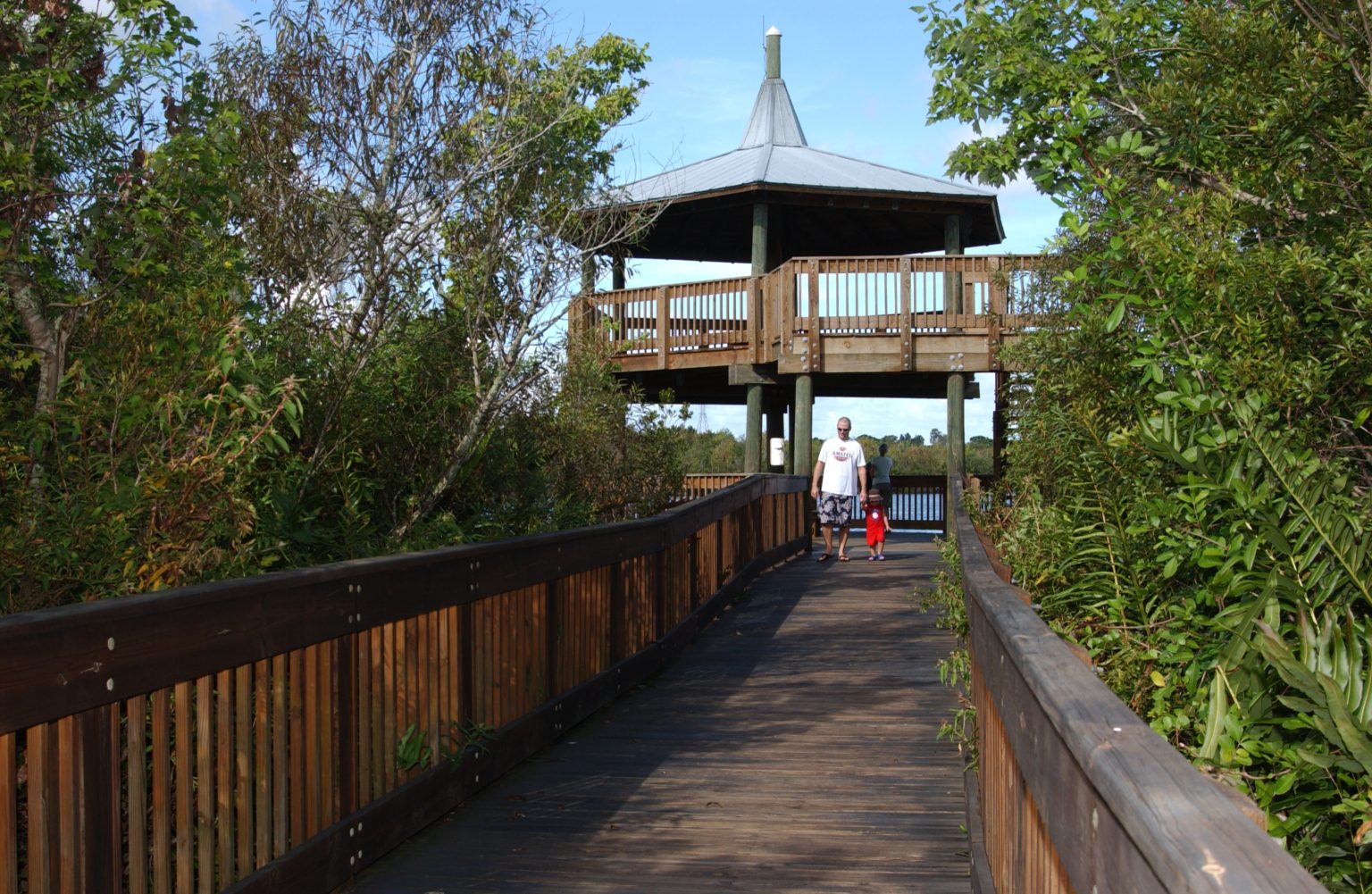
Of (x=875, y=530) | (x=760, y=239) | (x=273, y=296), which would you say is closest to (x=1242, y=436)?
(x=273, y=296)

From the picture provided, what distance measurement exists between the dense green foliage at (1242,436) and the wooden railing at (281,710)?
2.58 metres

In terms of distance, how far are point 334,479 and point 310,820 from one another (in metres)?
3.37

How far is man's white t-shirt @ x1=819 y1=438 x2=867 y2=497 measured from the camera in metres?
16.4

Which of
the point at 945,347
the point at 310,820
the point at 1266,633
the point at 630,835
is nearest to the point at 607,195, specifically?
the point at 630,835

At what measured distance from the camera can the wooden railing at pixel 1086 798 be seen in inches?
55.4

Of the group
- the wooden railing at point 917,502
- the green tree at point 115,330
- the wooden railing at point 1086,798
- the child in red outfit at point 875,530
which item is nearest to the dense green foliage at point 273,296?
the green tree at point 115,330

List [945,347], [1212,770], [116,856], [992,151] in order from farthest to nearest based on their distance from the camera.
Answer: [945,347]
[992,151]
[1212,770]
[116,856]

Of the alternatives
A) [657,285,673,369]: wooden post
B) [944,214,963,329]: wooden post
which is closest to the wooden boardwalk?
[944,214,963,329]: wooden post

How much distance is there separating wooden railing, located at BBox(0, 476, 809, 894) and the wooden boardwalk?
279 millimetres

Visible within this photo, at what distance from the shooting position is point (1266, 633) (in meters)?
3.48

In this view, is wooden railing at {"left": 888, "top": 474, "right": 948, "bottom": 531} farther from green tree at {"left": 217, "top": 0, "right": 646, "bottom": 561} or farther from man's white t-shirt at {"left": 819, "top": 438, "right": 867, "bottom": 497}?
green tree at {"left": 217, "top": 0, "right": 646, "bottom": 561}

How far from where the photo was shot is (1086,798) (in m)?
2.09

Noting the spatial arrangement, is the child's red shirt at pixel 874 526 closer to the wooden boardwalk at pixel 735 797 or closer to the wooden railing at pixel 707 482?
the wooden railing at pixel 707 482

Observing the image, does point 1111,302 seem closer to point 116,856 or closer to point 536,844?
point 536,844
